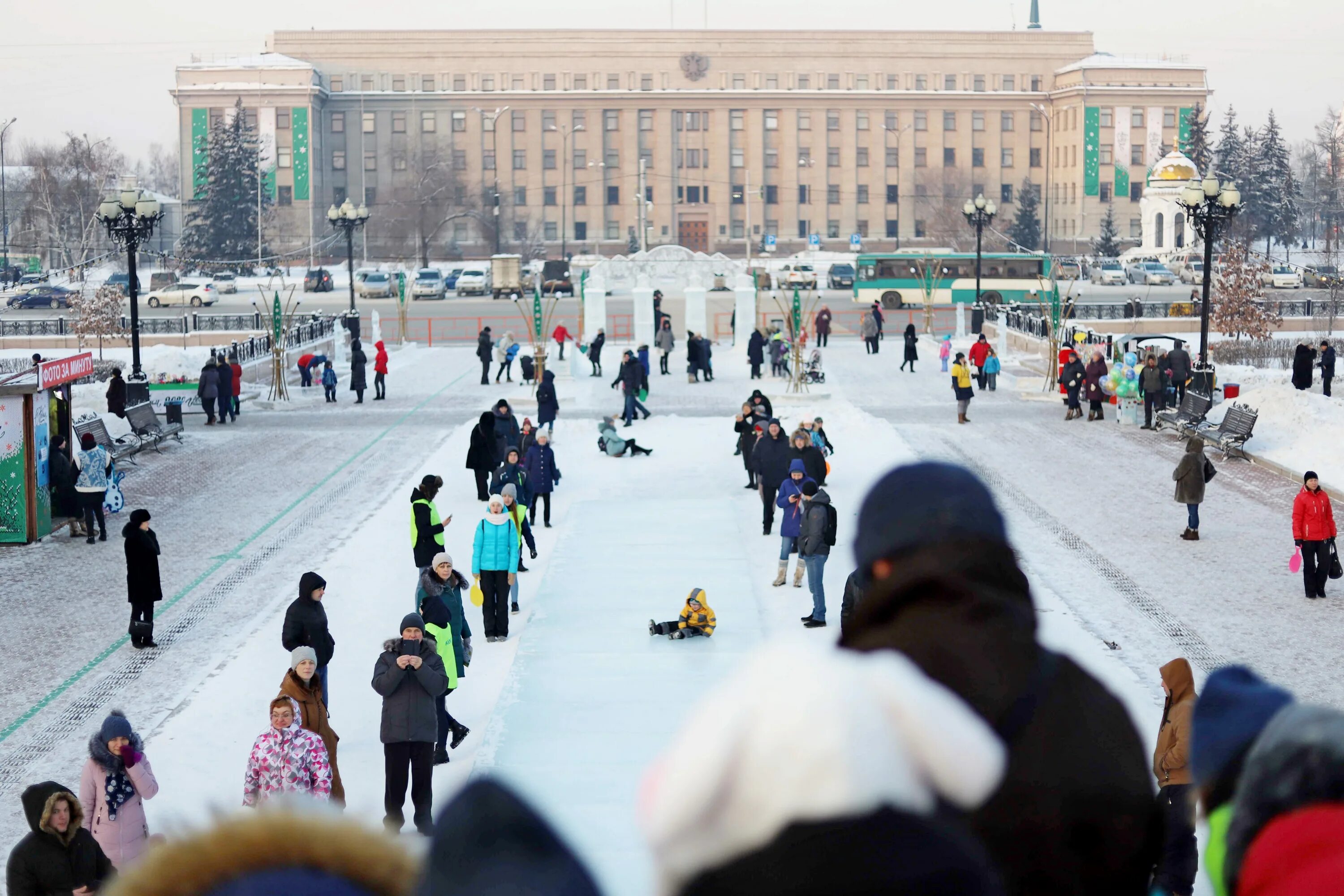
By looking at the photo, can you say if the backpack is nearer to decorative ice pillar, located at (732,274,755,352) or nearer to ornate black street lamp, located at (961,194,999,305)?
decorative ice pillar, located at (732,274,755,352)

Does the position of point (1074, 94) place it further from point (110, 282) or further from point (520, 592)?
point (520, 592)

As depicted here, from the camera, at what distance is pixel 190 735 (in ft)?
33.3

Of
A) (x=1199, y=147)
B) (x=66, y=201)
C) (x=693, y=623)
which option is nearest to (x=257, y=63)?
(x=66, y=201)

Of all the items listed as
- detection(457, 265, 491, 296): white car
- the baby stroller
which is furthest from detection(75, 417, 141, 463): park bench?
detection(457, 265, 491, 296): white car

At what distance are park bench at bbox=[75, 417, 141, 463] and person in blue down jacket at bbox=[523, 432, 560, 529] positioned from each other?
6975 millimetres

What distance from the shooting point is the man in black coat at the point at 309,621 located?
9.84 m

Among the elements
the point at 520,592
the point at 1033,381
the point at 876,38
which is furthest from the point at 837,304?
the point at 876,38

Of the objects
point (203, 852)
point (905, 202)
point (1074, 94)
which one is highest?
point (1074, 94)

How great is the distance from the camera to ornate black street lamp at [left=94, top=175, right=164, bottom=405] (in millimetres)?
25688

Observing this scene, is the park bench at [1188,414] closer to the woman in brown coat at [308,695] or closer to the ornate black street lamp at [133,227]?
the ornate black street lamp at [133,227]

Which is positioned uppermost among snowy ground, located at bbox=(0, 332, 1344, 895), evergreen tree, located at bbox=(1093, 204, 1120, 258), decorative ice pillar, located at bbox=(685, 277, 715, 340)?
evergreen tree, located at bbox=(1093, 204, 1120, 258)

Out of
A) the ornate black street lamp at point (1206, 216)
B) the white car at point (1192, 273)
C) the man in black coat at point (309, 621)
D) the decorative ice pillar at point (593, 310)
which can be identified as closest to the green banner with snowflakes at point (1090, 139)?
the white car at point (1192, 273)

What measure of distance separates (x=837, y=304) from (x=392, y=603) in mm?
45704

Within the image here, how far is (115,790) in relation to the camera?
7246 millimetres
